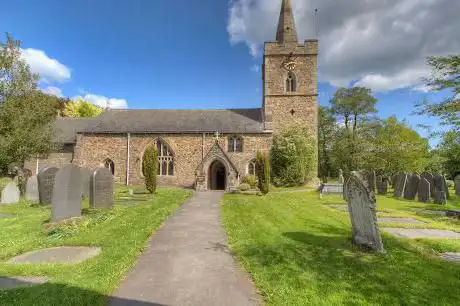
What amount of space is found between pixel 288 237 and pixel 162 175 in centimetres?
2096

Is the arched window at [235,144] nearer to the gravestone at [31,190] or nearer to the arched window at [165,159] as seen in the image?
the arched window at [165,159]

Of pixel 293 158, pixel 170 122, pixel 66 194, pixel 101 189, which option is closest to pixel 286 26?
pixel 293 158

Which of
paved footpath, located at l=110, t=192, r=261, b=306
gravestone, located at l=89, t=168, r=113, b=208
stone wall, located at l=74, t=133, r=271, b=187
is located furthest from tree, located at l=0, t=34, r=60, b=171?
paved footpath, located at l=110, t=192, r=261, b=306

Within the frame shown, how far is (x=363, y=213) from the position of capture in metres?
6.80

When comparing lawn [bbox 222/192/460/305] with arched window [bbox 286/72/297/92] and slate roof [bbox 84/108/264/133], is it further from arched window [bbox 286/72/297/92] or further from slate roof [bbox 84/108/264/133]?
arched window [bbox 286/72/297/92]

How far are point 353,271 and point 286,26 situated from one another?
2776 cm

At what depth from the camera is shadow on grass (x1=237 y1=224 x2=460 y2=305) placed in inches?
174

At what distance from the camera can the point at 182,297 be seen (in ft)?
14.2

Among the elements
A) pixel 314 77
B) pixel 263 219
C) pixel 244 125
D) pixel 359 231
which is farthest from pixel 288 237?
pixel 314 77

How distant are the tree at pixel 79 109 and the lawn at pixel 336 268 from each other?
157 ft

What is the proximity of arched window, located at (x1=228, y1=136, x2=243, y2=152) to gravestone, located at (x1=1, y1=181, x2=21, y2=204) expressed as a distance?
53.8 ft

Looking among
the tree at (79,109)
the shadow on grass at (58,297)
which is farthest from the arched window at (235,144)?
the tree at (79,109)

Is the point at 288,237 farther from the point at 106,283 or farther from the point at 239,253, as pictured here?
the point at 106,283

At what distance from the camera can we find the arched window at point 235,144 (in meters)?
26.4
